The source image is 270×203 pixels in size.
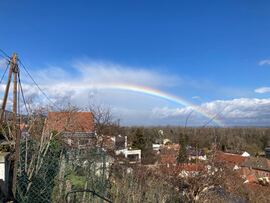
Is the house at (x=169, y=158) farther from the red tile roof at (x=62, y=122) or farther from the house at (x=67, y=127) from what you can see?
the red tile roof at (x=62, y=122)

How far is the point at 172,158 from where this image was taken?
33.5 feet

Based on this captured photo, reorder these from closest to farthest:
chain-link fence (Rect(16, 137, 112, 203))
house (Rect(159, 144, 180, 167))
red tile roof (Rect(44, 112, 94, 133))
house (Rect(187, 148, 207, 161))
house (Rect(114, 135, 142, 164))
→ 1. chain-link fence (Rect(16, 137, 112, 203))
2. house (Rect(159, 144, 180, 167))
3. house (Rect(187, 148, 207, 161))
4. red tile roof (Rect(44, 112, 94, 133))
5. house (Rect(114, 135, 142, 164))

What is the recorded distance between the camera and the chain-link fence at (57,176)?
224 inches

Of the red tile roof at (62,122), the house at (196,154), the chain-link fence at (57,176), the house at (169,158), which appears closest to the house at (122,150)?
the red tile roof at (62,122)

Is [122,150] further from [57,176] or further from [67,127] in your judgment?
[57,176]

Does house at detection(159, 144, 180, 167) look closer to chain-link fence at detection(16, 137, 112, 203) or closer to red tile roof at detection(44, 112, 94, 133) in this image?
chain-link fence at detection(16, 137, 112, 203)

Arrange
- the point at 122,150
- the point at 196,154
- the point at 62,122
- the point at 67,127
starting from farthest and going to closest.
Answer: 1. the point at 122,150
2. the point at 62,122
3. the point at 67,127
4. the point at 196,154

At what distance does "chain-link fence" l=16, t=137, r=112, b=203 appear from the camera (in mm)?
5680

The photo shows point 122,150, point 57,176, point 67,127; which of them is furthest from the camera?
point 122,150

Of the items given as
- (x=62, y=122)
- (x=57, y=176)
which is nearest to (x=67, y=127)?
(x=62, y=122)

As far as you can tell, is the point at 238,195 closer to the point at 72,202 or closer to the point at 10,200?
the point at 72,202

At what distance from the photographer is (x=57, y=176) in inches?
261

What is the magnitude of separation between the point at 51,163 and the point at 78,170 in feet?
2.55

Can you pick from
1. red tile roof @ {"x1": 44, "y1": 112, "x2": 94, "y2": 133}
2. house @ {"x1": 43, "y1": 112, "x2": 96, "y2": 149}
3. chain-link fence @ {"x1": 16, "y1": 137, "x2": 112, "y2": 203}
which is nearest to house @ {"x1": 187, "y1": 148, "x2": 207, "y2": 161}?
house @ {"x1": 43, "y1": 112, "x2": 96, "y2": 149}
